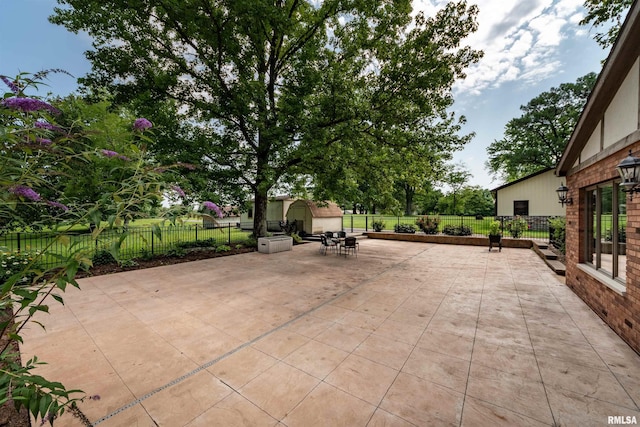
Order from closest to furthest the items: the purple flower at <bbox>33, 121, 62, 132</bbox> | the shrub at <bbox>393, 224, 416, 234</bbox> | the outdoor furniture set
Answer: the purple flower at <bbox>33, 121, 62, 132</bbox>, the outdoor furniture set, the shrub at <bbox>393, 224, 416, 234</bbox>

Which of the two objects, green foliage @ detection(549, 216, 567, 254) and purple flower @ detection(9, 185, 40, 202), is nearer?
purple flower @ detection(9, 185, 40, 202)

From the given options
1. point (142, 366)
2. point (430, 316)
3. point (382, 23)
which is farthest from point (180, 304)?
point (382, 23)

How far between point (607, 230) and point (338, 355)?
5755 millimetres

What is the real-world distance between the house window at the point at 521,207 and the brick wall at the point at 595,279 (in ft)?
51.3

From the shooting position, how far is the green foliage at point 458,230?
14793mm

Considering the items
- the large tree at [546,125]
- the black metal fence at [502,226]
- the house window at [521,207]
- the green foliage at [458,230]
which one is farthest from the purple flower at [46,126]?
the large tree at [546,125]

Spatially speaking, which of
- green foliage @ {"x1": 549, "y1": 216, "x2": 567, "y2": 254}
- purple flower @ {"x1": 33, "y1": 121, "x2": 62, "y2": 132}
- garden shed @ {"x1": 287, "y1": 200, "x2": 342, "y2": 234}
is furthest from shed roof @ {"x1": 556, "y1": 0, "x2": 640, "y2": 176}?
garden shed @ {"x1": 287, "y1": 200, "x2": 342, "y2": 234}

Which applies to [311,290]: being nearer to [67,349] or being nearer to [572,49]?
[67,349]

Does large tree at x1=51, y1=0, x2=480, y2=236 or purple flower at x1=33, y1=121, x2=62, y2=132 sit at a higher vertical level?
large tree at x1=51, y1=0, x2=480, y2=236

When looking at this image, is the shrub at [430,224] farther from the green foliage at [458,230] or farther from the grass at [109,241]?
the grass at [109,241]

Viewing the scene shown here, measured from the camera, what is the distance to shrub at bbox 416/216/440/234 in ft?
51.6

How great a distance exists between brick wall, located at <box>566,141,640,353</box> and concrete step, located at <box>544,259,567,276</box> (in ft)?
4.30

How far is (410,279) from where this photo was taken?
714cm

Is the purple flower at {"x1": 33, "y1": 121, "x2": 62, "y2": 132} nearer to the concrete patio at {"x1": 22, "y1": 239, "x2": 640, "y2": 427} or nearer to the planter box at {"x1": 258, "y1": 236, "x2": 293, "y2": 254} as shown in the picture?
the concrete patio at {"x1": 22, "y1": 239, "x2": 640, "y2": 427}
